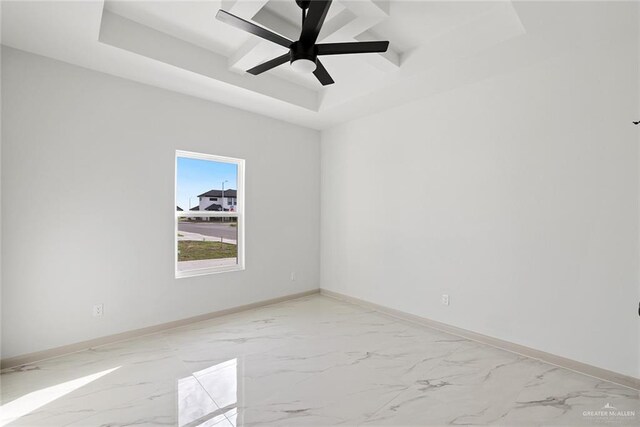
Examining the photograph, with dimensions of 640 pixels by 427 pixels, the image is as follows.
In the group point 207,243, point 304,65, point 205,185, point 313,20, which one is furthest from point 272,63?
point 207,243

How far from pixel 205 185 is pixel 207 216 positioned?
1.33 feet

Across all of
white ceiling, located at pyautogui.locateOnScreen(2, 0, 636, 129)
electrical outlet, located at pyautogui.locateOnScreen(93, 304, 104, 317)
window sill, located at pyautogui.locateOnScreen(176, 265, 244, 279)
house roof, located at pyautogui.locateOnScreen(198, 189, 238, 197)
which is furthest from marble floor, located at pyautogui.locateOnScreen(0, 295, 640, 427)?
white ceiling, located at pyautogui.locateOnScreen(2, 0, 636, 129)

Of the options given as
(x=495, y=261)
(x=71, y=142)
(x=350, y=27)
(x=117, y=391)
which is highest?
(x=350, y=27)

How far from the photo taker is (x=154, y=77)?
313cm

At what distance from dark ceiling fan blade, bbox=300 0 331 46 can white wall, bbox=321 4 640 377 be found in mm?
2014

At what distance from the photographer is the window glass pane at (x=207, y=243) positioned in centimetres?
371

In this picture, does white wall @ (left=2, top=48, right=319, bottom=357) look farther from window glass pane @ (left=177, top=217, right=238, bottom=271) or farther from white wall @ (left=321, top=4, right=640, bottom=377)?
white wall @ (left=321, top=4, right=640, bottom=377)

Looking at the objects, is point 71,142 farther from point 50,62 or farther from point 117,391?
point 117,391

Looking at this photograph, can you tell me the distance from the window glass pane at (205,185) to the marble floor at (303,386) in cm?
156

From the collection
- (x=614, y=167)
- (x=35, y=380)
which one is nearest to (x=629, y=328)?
(x=614, y=167)

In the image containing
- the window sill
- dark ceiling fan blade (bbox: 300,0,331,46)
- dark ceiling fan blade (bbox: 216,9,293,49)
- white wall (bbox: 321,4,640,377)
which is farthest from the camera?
the window sill

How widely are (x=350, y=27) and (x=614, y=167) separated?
2404 millimetres

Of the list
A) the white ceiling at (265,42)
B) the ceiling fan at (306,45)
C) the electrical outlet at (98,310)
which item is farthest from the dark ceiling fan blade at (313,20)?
the electrical outlet at (98,310)

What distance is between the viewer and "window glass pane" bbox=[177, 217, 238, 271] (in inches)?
146
